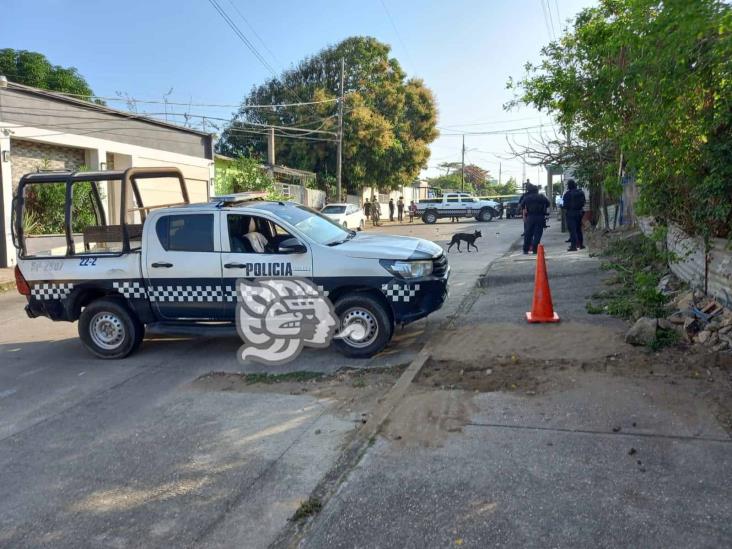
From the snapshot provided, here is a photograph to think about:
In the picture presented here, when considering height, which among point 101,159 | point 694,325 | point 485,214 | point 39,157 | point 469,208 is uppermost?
point 101,159

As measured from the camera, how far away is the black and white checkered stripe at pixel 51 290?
7273mm

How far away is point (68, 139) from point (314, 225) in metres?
13.5

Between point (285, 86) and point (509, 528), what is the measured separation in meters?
39.7

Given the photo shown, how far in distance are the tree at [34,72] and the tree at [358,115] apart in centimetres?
953

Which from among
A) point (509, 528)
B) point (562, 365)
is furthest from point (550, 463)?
point (562, 365)

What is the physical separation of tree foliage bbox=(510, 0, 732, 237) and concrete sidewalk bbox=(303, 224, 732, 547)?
1.87 meters

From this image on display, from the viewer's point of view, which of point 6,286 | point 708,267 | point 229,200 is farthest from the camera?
point 6,286

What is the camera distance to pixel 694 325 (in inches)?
233

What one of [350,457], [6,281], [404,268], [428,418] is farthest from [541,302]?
[6,281]

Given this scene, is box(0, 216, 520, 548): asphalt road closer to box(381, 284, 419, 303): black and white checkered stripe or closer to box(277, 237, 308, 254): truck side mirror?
box(381, 284, 419, 303): black and white checkered stripe

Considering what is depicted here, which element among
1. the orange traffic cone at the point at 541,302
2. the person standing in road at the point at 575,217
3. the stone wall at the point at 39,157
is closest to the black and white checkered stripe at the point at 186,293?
the orange traffic cone at the point at 541,302

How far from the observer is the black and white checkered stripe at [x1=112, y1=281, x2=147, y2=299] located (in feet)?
23.3

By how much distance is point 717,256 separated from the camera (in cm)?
631

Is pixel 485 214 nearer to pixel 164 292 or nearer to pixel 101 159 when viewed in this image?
pixel 101 159
